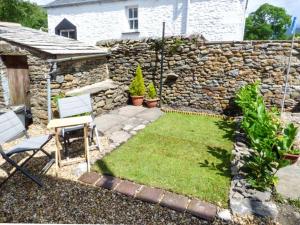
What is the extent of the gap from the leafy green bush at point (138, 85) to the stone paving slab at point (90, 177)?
469 centimetres

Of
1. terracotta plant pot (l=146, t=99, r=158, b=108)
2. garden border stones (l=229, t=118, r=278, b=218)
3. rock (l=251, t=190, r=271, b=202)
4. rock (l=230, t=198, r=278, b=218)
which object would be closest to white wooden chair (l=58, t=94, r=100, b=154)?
garden border stones (l=229, t=118, r=278, b=218)

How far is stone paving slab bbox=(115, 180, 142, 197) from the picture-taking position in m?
3.52

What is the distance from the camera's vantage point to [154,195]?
3441mm

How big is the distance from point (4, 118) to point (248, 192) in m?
4.11

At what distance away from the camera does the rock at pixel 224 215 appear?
9.88 feet

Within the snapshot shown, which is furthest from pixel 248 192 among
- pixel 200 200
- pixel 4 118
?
pixel 4 118

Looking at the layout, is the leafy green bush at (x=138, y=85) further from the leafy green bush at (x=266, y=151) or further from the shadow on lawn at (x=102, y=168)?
the leafy green bush at (x=266, y=151)

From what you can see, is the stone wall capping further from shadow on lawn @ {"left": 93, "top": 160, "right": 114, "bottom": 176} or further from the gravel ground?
the gravel ground

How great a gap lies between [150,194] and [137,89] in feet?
17.4

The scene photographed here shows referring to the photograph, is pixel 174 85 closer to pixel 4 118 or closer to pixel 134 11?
pixel 4 118

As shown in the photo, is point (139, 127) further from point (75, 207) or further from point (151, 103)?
point (75, 207)

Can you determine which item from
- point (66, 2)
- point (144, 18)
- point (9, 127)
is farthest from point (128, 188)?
point (66, 2)

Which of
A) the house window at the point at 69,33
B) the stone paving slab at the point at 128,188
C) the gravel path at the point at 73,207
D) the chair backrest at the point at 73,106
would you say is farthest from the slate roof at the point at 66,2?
the stone paving slab at the point at 128,188

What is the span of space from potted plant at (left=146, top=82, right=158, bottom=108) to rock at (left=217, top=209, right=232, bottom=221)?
17.9ft
